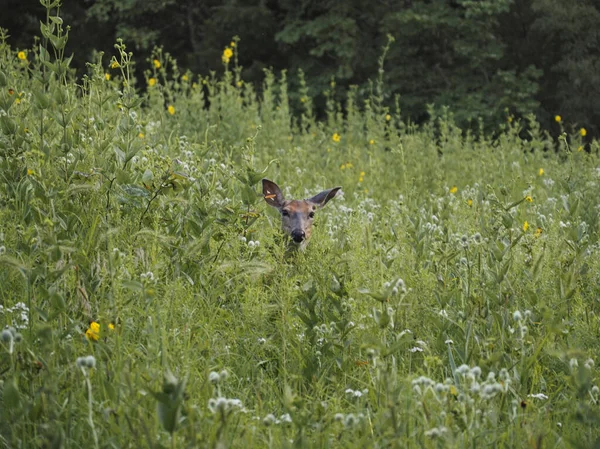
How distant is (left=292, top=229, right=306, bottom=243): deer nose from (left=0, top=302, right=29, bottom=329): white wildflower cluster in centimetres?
234

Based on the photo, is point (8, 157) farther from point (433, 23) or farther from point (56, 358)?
point (433, 23)

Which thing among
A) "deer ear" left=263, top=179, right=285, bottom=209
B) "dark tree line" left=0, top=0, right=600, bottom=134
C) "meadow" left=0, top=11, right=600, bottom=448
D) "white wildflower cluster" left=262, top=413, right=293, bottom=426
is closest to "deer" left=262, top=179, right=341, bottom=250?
"deer ear" left=263, top=179, right=285, bottom=209

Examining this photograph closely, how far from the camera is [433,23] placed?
1839cm

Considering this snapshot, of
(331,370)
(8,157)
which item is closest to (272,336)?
(331,370)

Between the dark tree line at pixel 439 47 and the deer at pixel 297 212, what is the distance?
11.2 meters

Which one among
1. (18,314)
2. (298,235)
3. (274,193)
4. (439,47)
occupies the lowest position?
(439,47)

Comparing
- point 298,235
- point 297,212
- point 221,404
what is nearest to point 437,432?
point 221,404

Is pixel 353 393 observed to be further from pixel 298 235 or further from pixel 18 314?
pixel 298 235

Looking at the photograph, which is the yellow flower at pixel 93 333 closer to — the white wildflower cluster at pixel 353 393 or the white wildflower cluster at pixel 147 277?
the white wildflower cluster at pixel 147 277

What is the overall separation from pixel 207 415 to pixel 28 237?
106 centimetres

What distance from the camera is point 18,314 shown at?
10.7ft

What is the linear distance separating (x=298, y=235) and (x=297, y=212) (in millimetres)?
281

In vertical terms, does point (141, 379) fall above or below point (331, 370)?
above

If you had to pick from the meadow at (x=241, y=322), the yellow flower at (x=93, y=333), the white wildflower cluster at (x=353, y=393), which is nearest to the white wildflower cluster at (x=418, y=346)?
the meadow at (x=241, y=322)
